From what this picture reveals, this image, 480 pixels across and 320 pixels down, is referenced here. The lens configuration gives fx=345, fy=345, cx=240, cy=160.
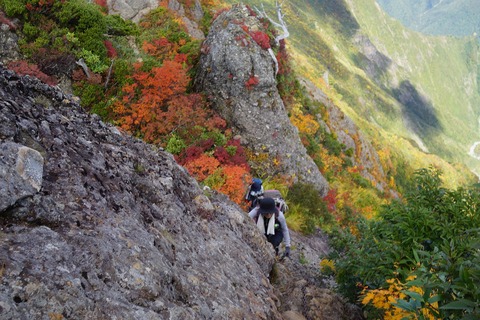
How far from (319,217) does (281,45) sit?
34.0ft

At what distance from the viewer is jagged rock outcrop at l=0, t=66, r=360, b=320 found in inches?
105

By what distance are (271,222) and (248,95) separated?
28.5ft

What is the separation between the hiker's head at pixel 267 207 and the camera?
7.55 metres

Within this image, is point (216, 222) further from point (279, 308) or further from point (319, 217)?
point (319, 217)

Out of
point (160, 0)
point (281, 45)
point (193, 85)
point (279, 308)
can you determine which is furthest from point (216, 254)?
point (160, 0)

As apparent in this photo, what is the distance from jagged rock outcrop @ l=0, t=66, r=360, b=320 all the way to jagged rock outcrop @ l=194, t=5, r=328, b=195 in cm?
910

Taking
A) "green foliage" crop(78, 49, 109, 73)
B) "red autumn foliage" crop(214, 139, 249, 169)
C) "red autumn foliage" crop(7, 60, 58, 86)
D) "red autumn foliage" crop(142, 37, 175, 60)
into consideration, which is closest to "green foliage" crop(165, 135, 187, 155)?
"red autumn foliage" crop(214, 139, 249, 169)

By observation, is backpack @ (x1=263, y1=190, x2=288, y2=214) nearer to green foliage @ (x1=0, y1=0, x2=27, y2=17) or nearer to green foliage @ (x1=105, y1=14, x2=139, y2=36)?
green foliage @ (x1=105, y1=14, x2=139, y2=36)

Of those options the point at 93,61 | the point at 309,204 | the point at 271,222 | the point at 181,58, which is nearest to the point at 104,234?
the point at 271,222

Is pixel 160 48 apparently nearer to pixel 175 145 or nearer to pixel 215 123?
pixel 215 123

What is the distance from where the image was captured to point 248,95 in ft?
50.4

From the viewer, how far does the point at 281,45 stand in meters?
19.8

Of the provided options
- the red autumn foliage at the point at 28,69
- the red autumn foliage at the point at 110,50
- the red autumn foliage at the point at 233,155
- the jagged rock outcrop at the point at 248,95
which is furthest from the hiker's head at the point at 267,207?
the red autumn foliage at the point at 110,50

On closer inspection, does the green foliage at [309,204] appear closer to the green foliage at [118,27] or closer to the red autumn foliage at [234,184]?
the red autumn foliage at [234,184]
